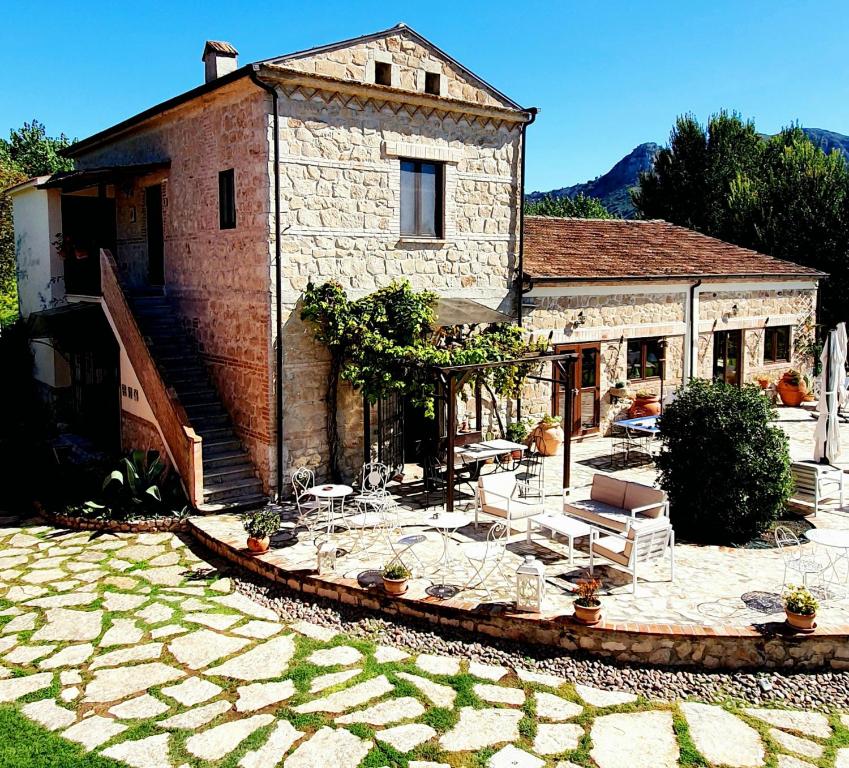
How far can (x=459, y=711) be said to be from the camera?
714cm

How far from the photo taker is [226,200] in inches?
555

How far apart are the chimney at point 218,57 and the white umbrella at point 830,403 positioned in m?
12.6

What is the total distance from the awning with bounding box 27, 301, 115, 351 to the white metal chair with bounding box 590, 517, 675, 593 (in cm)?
1154

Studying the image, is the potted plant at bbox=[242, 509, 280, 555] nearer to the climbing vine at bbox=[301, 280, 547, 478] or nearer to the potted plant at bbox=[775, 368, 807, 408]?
the climbing vine at bbox=[301, 280, 547, 478]

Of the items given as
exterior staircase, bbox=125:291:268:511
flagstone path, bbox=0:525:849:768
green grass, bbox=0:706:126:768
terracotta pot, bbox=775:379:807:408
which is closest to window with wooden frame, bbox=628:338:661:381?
terracotta pot, bbox=775:379:807:408

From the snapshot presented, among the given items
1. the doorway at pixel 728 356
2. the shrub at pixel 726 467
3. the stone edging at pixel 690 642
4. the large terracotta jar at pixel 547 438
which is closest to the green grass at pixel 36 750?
the stone edging at pixel 690 642

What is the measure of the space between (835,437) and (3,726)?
42.1 ft

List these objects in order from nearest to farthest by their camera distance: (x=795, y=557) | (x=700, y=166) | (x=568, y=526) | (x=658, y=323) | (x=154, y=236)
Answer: (x=795, y=557) → (x=568, y=526) → (x=154, y=236) → (x=658, y=323) → (x=700, y=166)

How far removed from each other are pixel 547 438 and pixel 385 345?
5.23 meters

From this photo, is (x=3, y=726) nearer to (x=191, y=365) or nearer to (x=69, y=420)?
(x=191, y=365)

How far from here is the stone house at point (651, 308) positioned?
1769cm

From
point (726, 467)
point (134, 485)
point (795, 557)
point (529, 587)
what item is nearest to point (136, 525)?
point (134, 485)

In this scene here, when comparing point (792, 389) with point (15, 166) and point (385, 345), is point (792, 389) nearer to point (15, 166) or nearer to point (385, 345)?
point (385, 345)

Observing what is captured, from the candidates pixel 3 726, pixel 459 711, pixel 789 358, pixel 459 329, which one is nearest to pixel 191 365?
pixel 459 329
